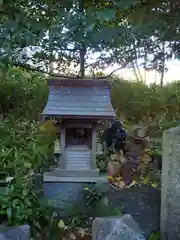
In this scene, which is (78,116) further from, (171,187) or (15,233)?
(15,233)

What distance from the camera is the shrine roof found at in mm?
2324

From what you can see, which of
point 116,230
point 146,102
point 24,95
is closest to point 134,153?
point 146,102

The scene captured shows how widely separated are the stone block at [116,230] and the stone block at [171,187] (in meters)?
0.47

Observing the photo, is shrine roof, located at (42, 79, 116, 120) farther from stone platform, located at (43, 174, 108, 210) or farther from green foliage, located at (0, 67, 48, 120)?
green foliage, located at (0, 67, 48, 120)

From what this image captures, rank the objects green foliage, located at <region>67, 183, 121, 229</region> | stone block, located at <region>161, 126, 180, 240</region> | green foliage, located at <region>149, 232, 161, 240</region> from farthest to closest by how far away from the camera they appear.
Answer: green foliage, located at <region>67, 183, 121, 229</region>
green foliage, located at <region>149, 232, 161, 240</region>
stone block, located at <region>161, 126, 180, 240</region>

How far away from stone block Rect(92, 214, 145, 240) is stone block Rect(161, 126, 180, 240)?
0.47 meters

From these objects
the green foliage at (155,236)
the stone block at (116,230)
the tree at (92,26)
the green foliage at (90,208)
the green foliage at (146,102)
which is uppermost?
the tree at (92,26)

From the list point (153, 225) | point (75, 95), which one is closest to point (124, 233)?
point (153, 225)

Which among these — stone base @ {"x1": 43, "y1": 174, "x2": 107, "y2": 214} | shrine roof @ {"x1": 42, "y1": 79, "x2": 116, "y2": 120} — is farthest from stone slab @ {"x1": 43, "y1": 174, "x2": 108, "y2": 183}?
shrine roof @ {"x1": 42, "y1": 79, "x2": 116, "y2": 120}

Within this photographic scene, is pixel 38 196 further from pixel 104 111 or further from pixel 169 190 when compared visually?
pixel 169 190

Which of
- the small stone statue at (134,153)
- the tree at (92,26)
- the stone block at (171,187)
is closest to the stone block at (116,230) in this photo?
the stone block at (171,187)

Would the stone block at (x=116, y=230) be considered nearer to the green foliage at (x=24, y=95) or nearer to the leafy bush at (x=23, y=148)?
the leafy bush at (x=23, y=148)

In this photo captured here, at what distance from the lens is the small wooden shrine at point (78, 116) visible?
2.34 meters

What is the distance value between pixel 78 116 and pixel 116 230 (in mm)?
1054
